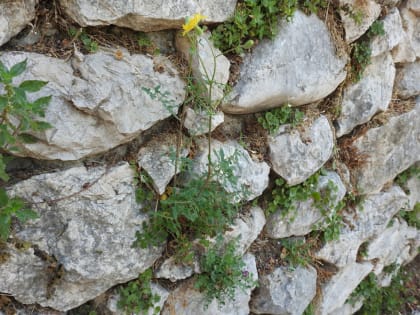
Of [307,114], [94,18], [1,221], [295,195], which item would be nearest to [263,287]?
[295,195]

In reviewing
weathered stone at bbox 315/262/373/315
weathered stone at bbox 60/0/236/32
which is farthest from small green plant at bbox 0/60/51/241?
weathered stone at bbox 315/262/373/315

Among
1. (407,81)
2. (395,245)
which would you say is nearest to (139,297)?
(395,245)

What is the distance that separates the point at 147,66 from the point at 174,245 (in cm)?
95

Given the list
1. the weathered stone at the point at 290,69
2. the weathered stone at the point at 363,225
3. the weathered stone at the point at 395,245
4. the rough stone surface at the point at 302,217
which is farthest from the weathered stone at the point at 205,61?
the weathered stone at the point at 395,245

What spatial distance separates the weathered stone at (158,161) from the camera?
2.37 metres

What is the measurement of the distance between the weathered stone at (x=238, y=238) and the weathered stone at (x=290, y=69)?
2.06 ft

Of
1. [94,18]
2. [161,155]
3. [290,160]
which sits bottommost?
[290,160]

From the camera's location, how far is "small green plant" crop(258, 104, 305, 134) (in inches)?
109

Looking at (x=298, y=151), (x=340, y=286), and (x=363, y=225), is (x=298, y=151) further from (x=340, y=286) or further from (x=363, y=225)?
(x=340, y=286)

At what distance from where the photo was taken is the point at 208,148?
2535 mm

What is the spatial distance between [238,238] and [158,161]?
67 cm

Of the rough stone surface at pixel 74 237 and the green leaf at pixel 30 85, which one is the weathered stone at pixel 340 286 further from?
the green leaf at pixel 30 85

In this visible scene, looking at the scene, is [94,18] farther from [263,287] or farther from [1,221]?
[263,287]

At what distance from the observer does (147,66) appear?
2287mm
